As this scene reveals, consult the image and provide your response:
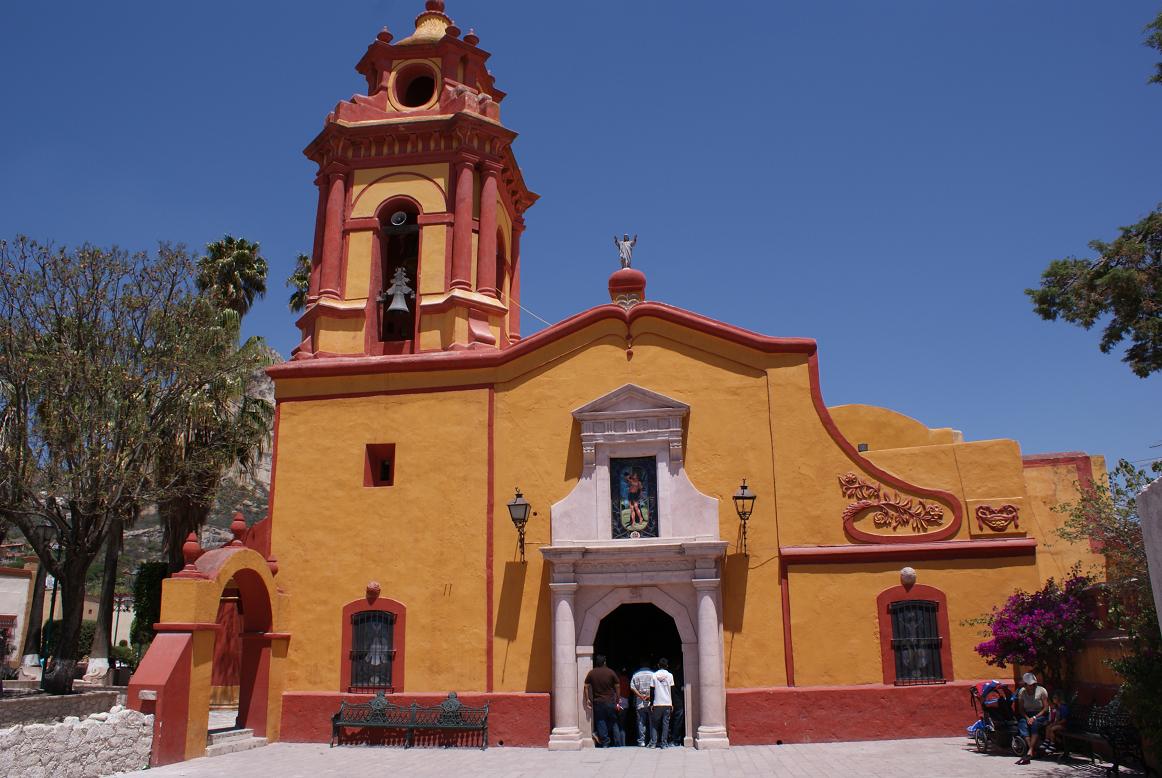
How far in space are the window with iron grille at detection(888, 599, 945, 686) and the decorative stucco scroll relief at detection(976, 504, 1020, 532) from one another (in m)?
1.49

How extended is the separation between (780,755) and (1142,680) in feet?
16.4

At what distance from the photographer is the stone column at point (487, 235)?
17891mm

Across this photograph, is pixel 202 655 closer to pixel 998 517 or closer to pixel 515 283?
pixel 515 283

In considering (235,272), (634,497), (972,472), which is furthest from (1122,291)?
(235,272)

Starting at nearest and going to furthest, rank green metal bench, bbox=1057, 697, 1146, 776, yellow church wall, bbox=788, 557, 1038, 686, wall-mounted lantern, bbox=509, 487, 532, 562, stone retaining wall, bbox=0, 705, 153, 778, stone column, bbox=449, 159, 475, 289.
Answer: green metal bench, bbox=1057, 697, 1146, 776, stone retaining wall, bbox=0, 705, 153, 778, yellow church wall, bbox=788, 557, 1038, 686, wall-mounted lantern, bbox=509, 487, 532, 562, stone column, bbox=449, 159, 475, 289

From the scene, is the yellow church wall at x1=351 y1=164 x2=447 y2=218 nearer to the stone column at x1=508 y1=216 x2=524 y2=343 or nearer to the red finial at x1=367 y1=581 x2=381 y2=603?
the stone column at x1=508 y1=216 x2=524 y2=343

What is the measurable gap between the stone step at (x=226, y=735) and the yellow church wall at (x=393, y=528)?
0.98 meters

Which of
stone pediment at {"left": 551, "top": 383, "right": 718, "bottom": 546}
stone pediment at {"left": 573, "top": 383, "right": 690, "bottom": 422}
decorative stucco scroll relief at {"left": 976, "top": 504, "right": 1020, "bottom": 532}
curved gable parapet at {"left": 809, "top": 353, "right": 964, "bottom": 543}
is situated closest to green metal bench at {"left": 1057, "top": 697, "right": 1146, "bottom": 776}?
decorative stucco scroll relief at {"left": 976, "top": 504, "right": 1020, "bottom": 532}

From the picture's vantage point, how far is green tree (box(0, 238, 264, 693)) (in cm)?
1780

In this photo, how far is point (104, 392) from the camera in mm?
18141

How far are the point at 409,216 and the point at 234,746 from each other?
10.0 meters

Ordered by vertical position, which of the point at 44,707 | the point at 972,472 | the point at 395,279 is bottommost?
the point at 44,707

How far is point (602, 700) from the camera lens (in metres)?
14.3

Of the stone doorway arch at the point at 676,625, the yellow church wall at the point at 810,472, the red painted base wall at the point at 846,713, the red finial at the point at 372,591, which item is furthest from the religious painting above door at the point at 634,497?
the red finial at the point at 372,591
